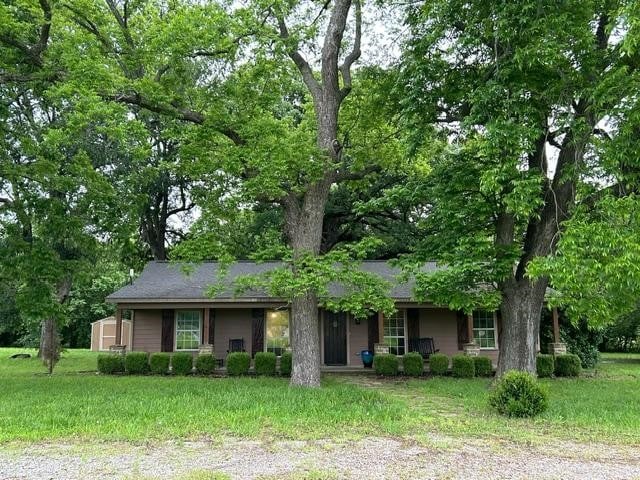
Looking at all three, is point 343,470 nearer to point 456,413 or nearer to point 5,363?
point 456,413

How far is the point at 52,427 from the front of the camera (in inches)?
271

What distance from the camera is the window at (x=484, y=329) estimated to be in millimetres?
16625

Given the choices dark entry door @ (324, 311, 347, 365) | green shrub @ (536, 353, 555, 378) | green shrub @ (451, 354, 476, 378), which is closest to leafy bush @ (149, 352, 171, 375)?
dark entry door @ (324, 311, 347, 365)

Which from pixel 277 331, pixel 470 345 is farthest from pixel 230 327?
pixel 470 345

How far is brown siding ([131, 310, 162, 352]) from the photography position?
16.3 m

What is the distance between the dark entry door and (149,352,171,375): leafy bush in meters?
4.91

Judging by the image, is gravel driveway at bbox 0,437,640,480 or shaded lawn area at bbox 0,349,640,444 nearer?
gravel driveway at bbox 0,437,640,480

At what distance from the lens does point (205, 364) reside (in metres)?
14.4

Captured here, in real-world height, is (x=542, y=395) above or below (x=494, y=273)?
below

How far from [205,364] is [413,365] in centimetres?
576

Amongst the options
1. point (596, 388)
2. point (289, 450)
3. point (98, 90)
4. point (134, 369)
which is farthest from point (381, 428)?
point (134, 369)

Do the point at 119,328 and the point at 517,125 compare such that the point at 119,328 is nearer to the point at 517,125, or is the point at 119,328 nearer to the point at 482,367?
the point at 482,367

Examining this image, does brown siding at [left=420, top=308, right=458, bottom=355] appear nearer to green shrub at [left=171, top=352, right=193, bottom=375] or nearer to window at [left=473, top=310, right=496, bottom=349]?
window at [left=473, top=310, right=496, bottom=349]

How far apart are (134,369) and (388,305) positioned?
8.20 meters
